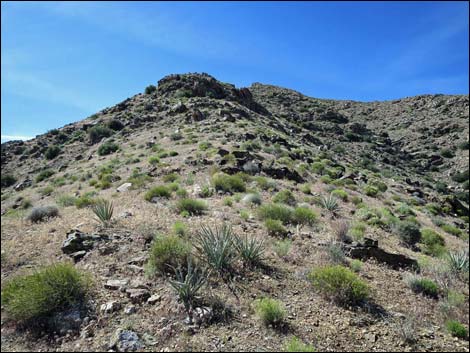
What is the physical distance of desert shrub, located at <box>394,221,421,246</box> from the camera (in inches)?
410

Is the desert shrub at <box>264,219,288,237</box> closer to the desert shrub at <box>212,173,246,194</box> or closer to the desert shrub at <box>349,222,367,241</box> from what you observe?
the desert shrub at <box>349,222,367,241</box>

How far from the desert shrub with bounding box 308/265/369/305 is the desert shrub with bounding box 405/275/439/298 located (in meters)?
1.40

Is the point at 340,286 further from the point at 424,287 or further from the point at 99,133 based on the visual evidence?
the point at 99,133

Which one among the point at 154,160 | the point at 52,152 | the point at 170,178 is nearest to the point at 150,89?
the point at 52,152

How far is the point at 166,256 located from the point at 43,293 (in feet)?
6.84

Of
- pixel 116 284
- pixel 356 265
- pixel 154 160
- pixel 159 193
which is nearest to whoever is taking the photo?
pixel 116 284

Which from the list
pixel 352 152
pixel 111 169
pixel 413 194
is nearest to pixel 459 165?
A: pixel 352 152

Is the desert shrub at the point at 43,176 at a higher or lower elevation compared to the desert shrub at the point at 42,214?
higher

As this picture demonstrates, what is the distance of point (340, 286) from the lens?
5723mm

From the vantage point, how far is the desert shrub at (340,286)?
562 cm

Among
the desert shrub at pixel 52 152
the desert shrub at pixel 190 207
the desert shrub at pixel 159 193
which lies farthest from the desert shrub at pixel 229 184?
the desert shrub at pixel 52 152

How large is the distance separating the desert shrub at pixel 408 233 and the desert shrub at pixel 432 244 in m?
0.21

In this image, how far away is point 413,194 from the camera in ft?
78.9

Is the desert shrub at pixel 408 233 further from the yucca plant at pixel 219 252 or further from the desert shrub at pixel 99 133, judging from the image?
the desert shrub at pixel 99 133
